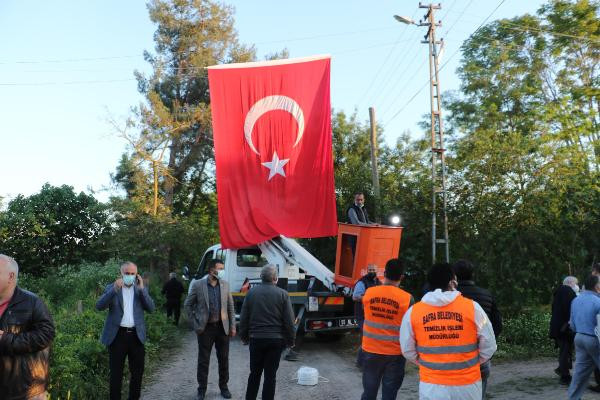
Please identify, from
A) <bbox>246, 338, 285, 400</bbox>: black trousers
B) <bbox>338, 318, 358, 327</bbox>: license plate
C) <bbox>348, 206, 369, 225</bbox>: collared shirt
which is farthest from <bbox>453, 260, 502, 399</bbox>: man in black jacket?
<bbox>338, 318, 358, 327</bbox>: license plate

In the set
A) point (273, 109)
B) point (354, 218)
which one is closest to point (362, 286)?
point (354, 218)

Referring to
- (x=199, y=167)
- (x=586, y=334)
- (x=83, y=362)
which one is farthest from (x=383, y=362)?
(x=199, y=167)

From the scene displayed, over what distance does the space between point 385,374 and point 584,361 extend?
2560mm

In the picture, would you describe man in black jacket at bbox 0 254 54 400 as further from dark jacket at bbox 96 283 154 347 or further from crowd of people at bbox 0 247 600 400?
dark jacket at bbox 96 283 154 347

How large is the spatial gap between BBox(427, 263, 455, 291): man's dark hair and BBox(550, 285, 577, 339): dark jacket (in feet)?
15.5

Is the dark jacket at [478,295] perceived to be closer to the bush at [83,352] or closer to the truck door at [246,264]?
the bush at [83,352]

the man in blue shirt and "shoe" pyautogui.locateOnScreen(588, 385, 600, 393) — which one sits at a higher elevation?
the man in blue shirt

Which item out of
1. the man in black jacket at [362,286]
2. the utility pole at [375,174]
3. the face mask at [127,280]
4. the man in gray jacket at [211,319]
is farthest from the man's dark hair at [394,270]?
the utility pole at [375,174]

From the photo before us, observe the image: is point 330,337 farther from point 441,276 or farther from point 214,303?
point 441,276

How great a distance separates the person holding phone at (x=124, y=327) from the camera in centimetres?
642

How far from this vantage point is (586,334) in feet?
20.4

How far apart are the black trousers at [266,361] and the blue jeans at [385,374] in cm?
130

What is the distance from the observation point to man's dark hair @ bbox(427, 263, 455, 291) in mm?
4090

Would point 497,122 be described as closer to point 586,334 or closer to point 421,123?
point 421,123
